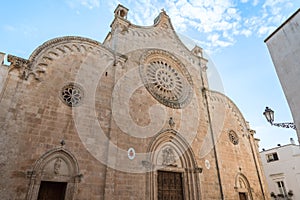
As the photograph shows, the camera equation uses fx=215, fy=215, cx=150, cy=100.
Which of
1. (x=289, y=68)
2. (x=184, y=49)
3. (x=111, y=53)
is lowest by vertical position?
(x=289, y=68)

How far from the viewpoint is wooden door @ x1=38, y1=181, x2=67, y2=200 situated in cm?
684

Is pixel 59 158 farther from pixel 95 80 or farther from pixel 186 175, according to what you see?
pixel 186 175

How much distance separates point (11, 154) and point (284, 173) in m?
21.7

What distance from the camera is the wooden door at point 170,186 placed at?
9423mm

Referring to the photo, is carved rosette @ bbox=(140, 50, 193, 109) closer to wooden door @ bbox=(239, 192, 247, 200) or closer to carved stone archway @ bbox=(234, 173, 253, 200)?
carved stone archway @ bbox=(234, 173, 253, 200)

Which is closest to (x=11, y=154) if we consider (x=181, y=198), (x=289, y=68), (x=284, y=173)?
(x=181, y=198)

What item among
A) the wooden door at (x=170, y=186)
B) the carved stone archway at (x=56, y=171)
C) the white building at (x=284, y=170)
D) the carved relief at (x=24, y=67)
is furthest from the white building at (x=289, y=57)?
the white building at (x=284, y=170)

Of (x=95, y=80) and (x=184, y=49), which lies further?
(x=184, y=49)

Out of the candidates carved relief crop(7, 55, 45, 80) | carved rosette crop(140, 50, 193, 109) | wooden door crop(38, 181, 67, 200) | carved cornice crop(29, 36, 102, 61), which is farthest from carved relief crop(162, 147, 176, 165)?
carved relief crop(7, 55, 45, 80)

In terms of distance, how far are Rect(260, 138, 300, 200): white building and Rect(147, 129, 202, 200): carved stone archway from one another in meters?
13.3

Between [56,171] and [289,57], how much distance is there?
8.21 metres

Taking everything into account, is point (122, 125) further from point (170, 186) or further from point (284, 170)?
point (284, 170)

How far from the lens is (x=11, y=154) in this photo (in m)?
6.45

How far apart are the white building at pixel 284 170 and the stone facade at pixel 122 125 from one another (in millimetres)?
7922
